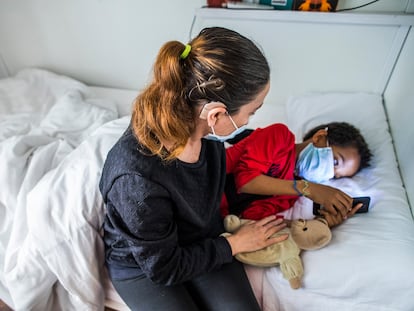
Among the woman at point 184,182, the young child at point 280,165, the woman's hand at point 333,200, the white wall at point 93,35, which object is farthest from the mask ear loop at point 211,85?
the white wall at point 93,35

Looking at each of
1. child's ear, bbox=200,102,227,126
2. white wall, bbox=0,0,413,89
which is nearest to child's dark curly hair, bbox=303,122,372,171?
child's ear, bbox=200,102,227,126

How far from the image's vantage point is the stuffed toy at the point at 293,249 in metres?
0.79

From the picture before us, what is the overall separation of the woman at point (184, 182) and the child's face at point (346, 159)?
0.33 m

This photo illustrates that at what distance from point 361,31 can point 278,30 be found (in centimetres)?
35

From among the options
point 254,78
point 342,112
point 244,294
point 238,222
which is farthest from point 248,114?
point 342,112

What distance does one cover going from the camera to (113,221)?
0.71m

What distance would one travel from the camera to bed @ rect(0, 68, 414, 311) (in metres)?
0.77

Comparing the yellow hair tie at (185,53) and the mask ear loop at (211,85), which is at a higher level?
the yellow hair tie at (185,53)

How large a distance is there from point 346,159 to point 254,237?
17.5 inches

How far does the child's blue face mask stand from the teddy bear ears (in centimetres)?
20

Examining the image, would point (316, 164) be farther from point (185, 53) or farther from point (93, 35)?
point (93, 35)

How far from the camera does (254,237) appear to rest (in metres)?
0.83

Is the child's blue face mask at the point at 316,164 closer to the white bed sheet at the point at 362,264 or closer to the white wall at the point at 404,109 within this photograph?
the white bed sheet at the point at 362,264

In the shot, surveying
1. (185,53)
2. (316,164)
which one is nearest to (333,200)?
(316,164)
